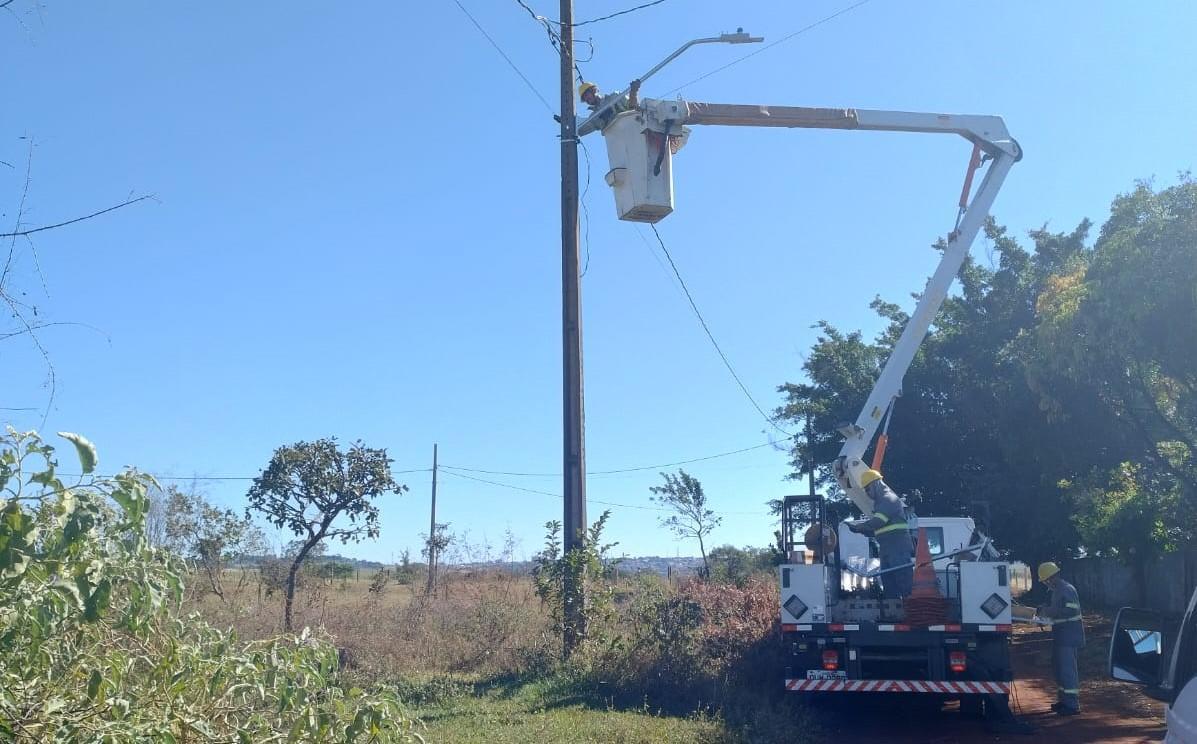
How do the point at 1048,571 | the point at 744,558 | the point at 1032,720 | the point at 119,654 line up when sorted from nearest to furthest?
1. the point at 119,654
2. the point at 1032,720
3. the point at 1048,571
4. the point at 744,558

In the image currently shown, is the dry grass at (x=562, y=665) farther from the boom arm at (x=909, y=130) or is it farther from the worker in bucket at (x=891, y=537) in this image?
the boom arm at (x=909, y=130)

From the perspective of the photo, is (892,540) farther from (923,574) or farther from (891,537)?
(923,574)

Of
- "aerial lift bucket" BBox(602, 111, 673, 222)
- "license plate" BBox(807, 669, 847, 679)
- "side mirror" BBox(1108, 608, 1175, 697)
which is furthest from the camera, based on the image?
"license plate" BBox(807, 669, 847, 679)

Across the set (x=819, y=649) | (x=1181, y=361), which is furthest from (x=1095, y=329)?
(x=819, y=649)

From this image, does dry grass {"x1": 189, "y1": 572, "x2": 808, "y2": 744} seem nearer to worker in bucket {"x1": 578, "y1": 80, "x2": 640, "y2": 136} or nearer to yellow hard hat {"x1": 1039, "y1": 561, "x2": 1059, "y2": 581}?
yellow hard hat {"x1": 1039, "y1": 561, "x2": 1059, "y2": 581}

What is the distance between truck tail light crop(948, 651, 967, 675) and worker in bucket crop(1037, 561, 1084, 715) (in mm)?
2074

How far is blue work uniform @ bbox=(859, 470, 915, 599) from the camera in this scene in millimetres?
11453

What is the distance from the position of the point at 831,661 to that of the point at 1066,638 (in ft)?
10.4

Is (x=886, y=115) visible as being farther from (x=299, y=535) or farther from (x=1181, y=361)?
(x=299, y=535)

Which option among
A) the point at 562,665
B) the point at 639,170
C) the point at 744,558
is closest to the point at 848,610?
the point at 562,665

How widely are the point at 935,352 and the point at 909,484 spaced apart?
343 centimetres

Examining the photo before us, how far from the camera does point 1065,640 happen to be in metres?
12.1

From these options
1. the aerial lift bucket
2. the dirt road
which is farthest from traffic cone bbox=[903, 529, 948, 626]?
the aerial lift bucket

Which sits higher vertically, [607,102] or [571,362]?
[607,102]
